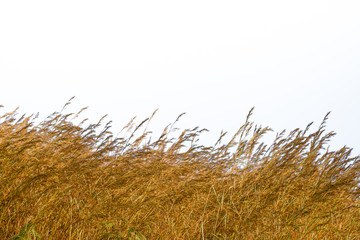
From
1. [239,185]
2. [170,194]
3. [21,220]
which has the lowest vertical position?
[21,220]

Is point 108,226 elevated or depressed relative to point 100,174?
depressed

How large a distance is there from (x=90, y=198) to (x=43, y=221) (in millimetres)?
349

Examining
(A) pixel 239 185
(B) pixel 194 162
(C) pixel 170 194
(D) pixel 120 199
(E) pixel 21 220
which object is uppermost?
(B) pixel 194 162

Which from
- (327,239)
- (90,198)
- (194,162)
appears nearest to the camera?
(90,198)

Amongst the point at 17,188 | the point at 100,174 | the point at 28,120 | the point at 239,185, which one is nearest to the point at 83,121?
the point at 28,120

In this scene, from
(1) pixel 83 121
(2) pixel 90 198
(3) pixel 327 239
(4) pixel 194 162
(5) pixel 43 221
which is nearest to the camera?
(5) pixel 43 221

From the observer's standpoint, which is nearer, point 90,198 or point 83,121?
point 90,198

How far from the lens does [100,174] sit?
3.13 meters

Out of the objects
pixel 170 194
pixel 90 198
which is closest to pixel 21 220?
pixel 90 198

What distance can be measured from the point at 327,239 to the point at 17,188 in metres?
2.18

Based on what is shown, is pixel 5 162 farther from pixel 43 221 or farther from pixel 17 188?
pixel 43 221

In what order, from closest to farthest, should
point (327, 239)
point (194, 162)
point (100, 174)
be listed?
point (327, 239) → point (100, 174) → point (194, 162)

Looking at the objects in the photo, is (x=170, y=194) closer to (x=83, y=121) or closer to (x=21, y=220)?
(x=21, y=220)

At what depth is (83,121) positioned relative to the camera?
13.0 ft
